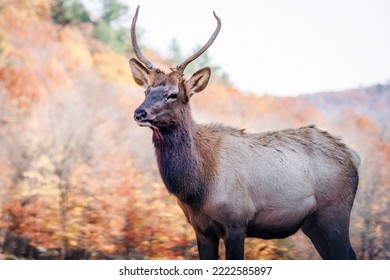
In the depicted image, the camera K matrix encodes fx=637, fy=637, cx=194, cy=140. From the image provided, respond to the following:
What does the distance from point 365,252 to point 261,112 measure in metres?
2.05

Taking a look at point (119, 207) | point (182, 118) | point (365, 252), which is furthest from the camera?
point (119, 207)

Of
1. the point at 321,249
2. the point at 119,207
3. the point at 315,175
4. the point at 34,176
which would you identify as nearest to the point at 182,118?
the point at 315,175

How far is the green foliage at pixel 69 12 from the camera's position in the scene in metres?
8.16

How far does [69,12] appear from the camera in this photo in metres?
8.19

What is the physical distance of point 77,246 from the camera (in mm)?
7371

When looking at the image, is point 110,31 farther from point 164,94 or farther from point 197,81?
point 164,94

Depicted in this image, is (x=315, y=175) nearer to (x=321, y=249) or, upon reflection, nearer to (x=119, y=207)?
(x=321, y=249)

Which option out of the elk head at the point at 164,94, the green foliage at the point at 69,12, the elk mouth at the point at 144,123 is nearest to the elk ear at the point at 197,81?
the elk head at the point at 164,94

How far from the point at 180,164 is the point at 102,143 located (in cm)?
325

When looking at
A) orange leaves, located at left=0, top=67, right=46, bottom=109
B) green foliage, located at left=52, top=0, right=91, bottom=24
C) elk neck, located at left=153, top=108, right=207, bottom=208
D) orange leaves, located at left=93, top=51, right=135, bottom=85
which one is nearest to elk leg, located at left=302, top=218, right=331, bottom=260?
elk neck, located at left=153, top=108, right=207, bottom=208

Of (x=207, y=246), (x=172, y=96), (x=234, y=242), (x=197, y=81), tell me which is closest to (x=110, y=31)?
(x=197, y=81)

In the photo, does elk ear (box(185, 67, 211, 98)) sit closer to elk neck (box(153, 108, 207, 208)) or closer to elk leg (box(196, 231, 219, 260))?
elk neck (box(153, 108, 207, 208))
